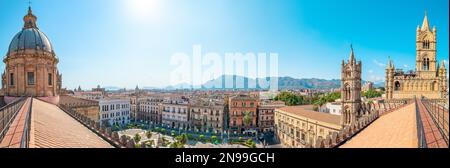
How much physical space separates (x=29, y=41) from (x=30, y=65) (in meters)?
2.44

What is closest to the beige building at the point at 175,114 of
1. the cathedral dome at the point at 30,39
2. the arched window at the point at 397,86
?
the cathedral dome at the point at 30,39

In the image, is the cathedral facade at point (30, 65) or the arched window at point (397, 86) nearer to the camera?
the cathedral facade at point (30, 65)

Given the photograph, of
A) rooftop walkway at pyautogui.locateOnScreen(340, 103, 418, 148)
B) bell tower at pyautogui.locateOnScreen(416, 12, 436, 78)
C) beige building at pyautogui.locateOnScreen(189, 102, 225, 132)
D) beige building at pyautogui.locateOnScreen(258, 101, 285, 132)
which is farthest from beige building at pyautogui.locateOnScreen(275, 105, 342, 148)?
bell tower at pyautogui.locateOnScreen(416, 12, 436, 78)

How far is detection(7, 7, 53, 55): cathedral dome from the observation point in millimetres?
22844

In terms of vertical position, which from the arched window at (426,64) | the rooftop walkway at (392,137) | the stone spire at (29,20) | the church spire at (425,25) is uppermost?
the church spire at (425,25)

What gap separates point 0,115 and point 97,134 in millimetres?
3361

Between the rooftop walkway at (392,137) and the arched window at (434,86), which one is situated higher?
the arched window at (434,86)

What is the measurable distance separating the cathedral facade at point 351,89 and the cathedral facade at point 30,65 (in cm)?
3027

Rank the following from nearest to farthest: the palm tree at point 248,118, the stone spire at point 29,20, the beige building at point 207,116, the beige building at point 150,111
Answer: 1. the stone spire at point 29,20
2. the palm tree at point 248,118
3. the beige building at point 207,116
4. the beige building at point 150,111

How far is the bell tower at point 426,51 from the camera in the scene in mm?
44062

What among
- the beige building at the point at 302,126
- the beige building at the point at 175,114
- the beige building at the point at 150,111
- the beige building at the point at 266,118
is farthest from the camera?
the beige building at the point at 150,111

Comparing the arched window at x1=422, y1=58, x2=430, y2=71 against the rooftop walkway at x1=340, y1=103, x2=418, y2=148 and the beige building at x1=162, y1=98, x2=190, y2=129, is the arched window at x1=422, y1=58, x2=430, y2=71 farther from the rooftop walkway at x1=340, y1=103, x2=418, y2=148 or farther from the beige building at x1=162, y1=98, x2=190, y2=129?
the beige building at x1=162, y1=98, x2=190, y2=129

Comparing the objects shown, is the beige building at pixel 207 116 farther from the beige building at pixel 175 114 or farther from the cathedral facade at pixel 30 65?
the cathedral facade at pixel 30 65
